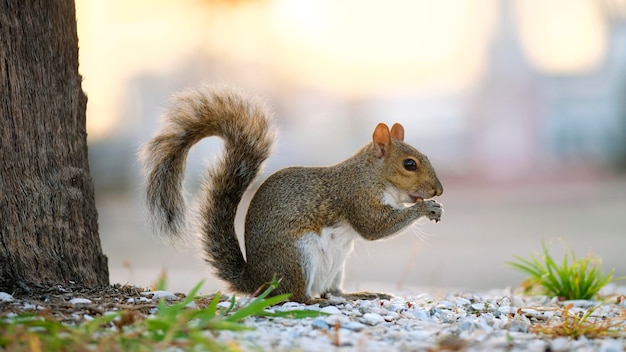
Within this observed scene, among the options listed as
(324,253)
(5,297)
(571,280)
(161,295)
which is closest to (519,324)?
(324,253)

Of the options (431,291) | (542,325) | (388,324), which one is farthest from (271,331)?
(431,291)

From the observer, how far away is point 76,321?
2527mm

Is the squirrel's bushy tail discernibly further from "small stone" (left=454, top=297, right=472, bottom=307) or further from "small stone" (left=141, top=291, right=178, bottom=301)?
"small stone" (left=454, top=297, right=472, bottom=307)

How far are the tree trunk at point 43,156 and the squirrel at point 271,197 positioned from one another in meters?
0.29

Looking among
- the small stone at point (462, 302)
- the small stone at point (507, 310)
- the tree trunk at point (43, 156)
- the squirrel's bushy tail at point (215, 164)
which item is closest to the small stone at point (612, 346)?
the small stone at point (507, 310)

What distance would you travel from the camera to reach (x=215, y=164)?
3.50 m

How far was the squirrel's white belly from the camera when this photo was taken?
3.26m

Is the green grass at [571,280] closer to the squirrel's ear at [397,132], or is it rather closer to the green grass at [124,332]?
the squirrel's ear at [397,132]

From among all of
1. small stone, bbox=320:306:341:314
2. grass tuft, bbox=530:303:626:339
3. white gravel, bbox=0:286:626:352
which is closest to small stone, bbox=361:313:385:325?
white gravel, bbox=0:286:626:352

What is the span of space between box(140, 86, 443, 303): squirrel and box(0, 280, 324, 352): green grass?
761 millimetres

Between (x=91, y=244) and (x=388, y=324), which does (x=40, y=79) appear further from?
(x=388, y=324)

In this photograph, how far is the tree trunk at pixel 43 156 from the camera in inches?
Answer: 120

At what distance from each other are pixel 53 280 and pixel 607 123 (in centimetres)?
1432

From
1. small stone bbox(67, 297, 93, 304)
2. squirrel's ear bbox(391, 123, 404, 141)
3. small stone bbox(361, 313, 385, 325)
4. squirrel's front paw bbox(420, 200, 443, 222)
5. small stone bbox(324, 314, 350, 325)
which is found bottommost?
small stone bbox(67, 297, 93, 304)
